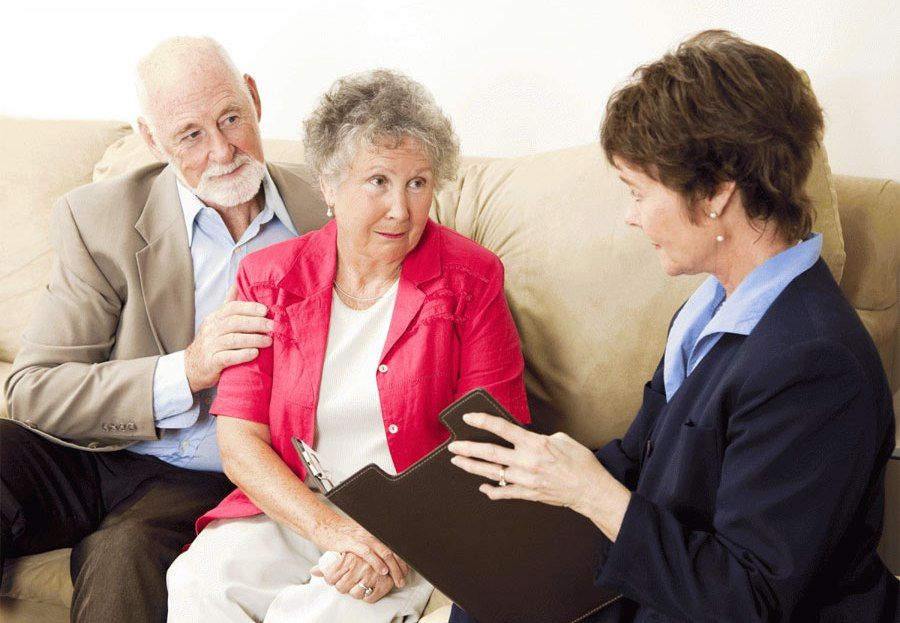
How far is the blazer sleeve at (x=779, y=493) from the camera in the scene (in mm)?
1117

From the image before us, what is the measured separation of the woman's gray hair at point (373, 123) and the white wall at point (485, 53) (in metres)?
0.56

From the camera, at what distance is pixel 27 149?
2.59m

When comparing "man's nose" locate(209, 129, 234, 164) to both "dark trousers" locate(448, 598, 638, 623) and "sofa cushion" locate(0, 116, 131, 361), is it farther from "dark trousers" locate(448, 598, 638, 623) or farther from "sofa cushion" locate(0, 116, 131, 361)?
"dark trousers" locate(448, 598, 638, 623)

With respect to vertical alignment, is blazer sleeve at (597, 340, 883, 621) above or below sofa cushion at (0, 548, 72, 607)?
above

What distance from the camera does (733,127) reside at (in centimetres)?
117

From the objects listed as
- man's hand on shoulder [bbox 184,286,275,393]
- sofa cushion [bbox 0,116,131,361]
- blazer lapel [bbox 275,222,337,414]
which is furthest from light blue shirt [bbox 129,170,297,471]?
sofa cushion [bbox 0,116,131,361]

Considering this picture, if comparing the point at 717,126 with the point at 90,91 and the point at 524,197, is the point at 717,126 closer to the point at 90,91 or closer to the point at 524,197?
the point at 524,197

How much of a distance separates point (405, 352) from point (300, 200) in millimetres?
563

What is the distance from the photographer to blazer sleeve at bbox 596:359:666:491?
4.77ft

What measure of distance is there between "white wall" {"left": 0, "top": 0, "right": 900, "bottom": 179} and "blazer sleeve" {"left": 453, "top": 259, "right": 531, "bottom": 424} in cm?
66

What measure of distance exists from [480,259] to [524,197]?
0.23 m

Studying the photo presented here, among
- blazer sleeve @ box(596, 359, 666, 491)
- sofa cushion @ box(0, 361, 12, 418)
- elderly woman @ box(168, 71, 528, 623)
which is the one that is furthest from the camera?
sofa cushion @ box(0, 361, 12, 418)

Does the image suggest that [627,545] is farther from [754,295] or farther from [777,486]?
[754,295]

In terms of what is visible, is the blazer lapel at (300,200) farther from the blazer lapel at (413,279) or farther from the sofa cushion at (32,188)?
the sofa cushion at (32,188)
